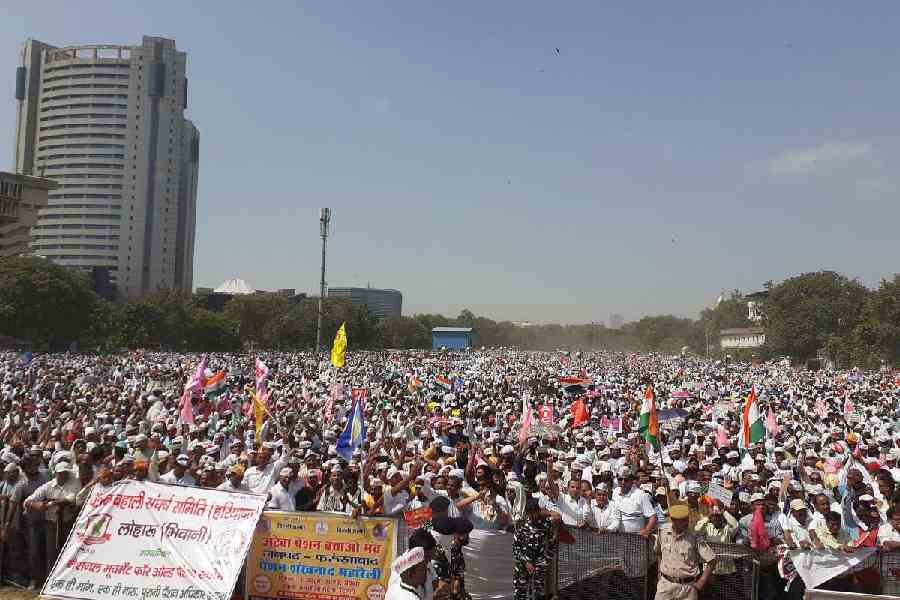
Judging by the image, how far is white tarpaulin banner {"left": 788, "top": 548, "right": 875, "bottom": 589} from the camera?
603 cm

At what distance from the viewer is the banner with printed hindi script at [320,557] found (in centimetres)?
656

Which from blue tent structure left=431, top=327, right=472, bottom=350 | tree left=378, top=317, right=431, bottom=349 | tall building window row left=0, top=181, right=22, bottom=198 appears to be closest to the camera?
→ tall building window row left=0, top=181, right=22, bottom=198

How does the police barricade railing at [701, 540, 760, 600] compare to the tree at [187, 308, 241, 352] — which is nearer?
the police barricade railing at [701, 540, 760, 600]

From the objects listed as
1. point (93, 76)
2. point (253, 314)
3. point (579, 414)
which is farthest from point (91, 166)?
point (579, 414)

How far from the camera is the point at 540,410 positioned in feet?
59.5

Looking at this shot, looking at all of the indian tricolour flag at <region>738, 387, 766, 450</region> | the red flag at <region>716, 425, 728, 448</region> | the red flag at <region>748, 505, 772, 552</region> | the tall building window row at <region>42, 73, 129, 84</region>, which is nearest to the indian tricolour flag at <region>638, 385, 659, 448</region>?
the red flag at <region>748, 505, 772, 552</region>

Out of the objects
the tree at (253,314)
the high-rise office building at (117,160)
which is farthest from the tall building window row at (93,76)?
the tree at (253,314)

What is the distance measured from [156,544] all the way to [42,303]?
200 ft

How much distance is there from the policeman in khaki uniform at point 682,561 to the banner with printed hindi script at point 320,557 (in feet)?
7.45

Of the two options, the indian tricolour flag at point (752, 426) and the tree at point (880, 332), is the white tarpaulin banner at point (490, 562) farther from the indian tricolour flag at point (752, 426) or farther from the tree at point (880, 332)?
the tree at point (880, 332)

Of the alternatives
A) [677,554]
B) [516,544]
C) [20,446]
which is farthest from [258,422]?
[677,554]

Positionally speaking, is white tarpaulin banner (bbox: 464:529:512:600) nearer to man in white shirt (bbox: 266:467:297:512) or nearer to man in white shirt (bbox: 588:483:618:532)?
man in white shirt (bbox: 588:483:618:532)

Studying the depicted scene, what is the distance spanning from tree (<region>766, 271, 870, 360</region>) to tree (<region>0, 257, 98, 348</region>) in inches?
2662

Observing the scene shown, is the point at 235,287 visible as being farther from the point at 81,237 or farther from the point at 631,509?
the point at 631,509
